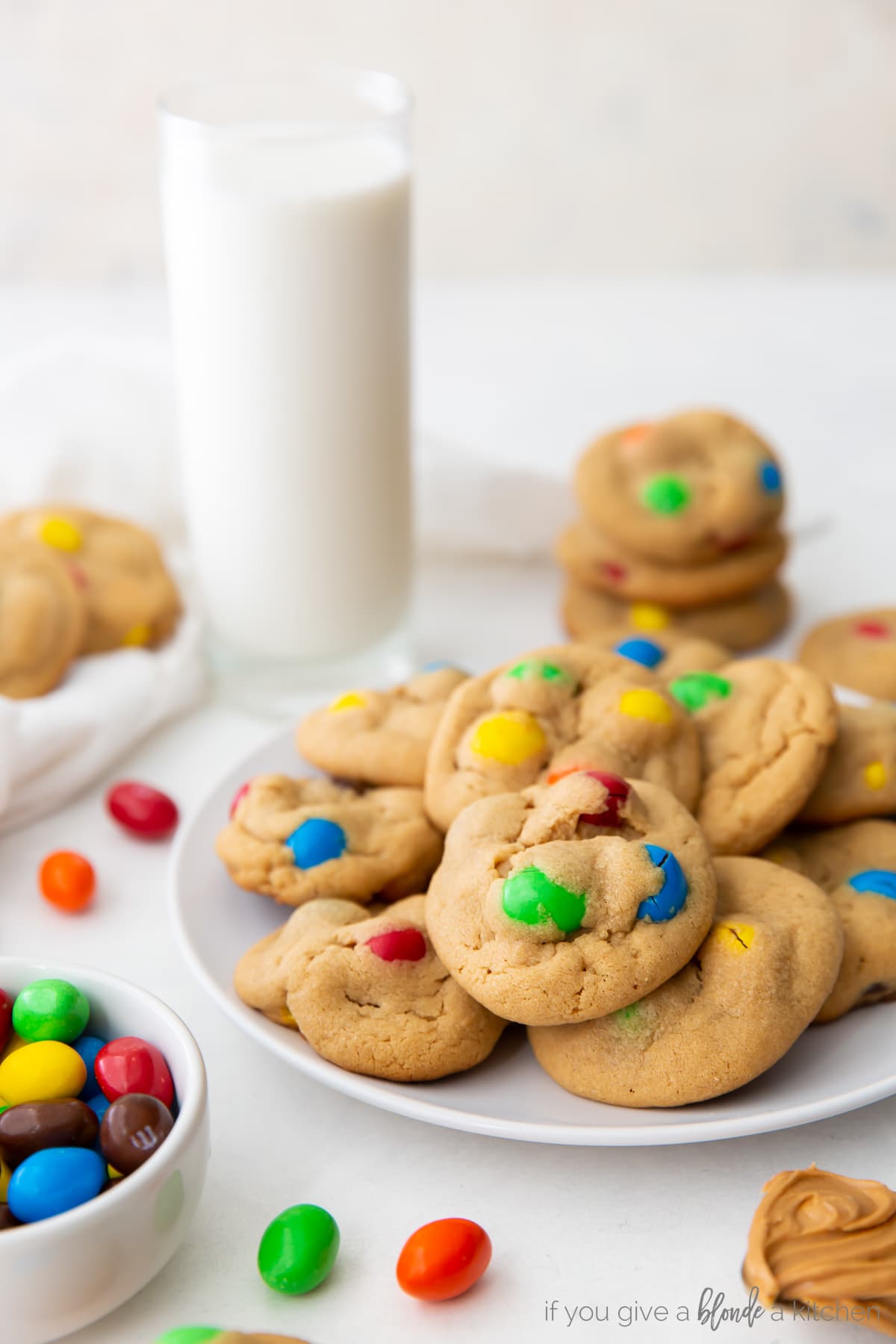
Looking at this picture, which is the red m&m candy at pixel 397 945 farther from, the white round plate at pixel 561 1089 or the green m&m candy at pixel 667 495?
the green m&m candy at pixel 667 495

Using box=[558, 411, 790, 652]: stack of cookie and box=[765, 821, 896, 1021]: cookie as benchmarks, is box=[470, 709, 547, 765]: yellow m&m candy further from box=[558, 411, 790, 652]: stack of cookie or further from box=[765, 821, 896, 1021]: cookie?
box=[558, 411, 790, 652]: stack of cookie

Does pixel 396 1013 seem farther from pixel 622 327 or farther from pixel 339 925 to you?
pixel 622 327

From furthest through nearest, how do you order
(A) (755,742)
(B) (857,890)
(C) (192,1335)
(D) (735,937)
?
(A) (755,742) → (B) (857,890) → (D) (735,937) → (C) (192,1335)

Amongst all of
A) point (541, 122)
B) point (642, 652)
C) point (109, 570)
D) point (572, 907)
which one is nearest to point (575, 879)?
point (572, 907)

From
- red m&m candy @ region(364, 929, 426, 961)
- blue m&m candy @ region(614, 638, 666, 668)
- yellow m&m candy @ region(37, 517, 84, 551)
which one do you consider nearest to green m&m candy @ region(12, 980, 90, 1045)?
red m&m candy @ region(364, 929, 426, 961)

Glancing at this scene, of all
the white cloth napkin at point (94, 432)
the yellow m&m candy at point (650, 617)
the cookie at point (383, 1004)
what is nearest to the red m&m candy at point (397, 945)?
the cookie at point (383, 1004)

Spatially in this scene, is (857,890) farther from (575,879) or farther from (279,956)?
(279,956)

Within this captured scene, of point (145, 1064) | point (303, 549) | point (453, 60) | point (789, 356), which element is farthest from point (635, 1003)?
point (453, 60)

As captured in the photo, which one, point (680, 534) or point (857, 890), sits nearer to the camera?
point (857, 890)
